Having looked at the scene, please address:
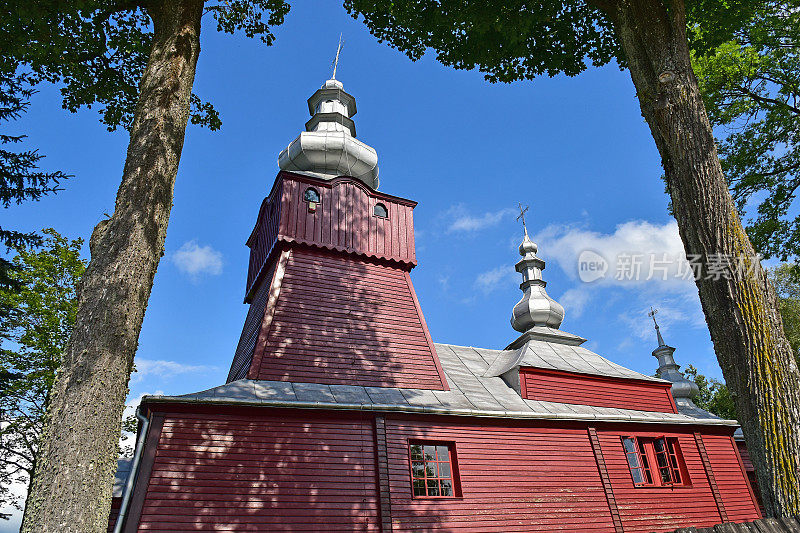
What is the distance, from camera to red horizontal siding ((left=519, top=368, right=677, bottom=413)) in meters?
13.9

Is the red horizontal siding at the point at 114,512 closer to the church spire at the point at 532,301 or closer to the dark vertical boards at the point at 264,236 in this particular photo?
the dark vertical boards at the point at 264,236

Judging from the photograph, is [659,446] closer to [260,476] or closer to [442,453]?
[442,453]

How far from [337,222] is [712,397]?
32.1 meters

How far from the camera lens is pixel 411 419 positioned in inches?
421

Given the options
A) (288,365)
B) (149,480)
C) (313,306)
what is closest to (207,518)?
(149,480)

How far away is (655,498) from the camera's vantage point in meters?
12.2

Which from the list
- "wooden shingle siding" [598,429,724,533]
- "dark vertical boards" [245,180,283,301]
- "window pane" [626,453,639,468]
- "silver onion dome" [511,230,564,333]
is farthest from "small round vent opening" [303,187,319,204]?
"window pane" [626,453,639,468]

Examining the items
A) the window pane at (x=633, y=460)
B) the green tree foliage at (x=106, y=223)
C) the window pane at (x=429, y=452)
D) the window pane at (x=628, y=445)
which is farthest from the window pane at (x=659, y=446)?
the green tree foliage at (x=106, y=223)

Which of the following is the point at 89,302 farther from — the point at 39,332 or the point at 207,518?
the point at 39,332

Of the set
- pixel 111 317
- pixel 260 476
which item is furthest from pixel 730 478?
pixel 111 317

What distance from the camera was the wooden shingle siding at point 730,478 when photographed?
13.3 m

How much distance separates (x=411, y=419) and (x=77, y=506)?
7.44 metres

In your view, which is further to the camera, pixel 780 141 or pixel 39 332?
pixel 39 332

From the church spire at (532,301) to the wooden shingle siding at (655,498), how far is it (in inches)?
244
